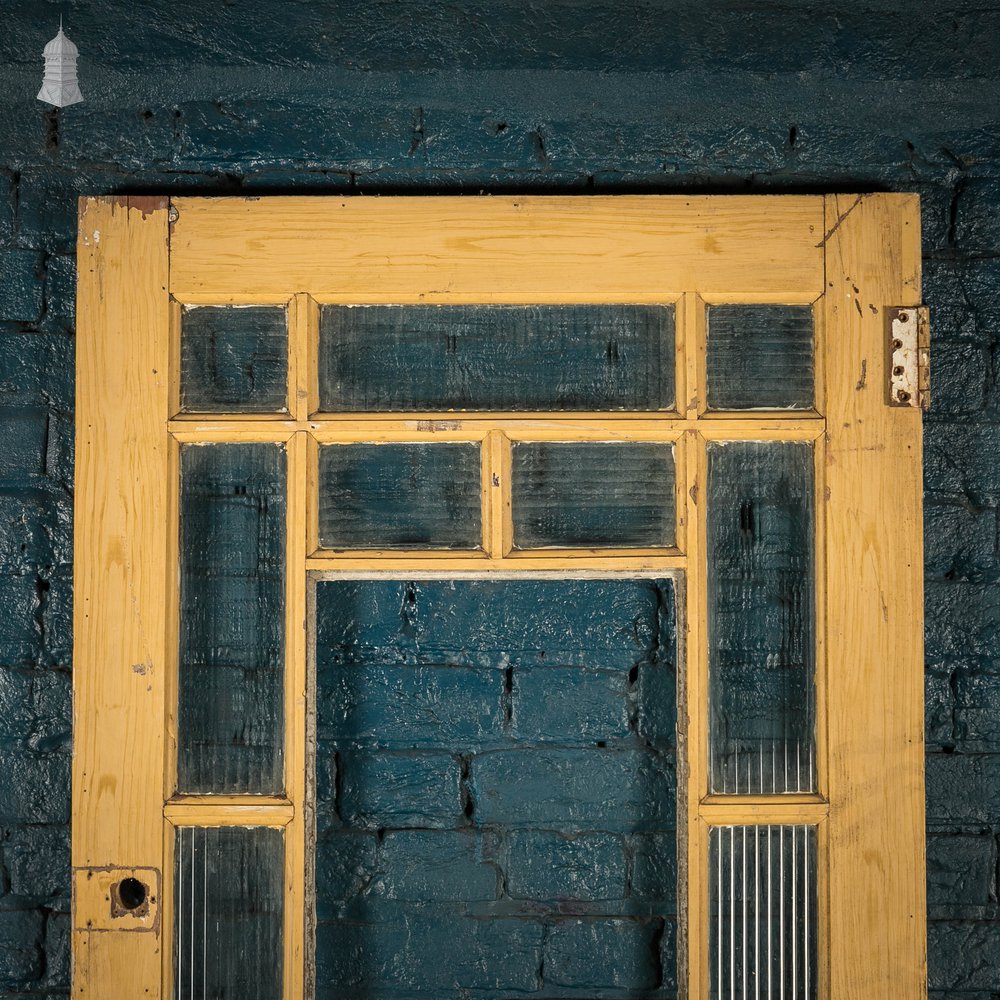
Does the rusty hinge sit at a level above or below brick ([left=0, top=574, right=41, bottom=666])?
above

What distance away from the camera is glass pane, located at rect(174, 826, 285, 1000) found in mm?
1598

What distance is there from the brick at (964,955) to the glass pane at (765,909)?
278mm

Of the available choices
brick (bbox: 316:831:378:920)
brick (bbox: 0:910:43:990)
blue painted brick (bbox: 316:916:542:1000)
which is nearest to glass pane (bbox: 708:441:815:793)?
blue painted brick (bbox: 316:916:542:1000)

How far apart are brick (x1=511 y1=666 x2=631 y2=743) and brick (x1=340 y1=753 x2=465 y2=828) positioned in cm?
15

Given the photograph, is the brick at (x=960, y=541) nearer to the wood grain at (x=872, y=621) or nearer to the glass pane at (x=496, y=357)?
the wood grain at (x=872, y=621)

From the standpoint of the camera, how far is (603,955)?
1780mm

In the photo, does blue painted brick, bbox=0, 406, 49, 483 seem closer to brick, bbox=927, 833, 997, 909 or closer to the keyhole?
the keyhole

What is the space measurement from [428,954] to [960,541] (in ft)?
3.81

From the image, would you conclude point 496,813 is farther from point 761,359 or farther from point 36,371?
point 36,371

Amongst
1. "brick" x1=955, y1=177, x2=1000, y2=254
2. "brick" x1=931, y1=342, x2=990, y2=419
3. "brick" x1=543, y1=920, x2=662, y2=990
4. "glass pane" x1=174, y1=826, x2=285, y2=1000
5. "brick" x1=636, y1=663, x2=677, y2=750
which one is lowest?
"brick" x1=543, y1=920, x2=662, y2=990

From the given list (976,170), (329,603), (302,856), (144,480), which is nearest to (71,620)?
(144,480)

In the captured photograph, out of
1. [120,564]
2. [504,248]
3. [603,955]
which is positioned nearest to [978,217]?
[504,248]

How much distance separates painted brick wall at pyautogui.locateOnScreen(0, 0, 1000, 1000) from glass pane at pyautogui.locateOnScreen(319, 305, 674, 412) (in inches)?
9.6

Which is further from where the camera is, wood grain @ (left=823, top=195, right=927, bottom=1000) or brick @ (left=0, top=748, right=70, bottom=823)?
brick @ (left=0, top=748, right=70, bottom=823)
